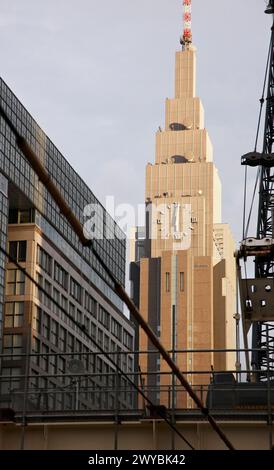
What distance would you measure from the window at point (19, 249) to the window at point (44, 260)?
6.98 feet

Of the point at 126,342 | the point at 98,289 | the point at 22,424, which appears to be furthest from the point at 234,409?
the point at 126,342

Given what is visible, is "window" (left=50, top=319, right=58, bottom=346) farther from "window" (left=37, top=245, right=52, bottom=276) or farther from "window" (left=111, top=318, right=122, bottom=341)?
"window" (left=111, top=318, right=122, bottom=341)

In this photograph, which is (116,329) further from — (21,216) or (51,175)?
(21,216)

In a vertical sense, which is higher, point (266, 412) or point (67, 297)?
point (67, 297)

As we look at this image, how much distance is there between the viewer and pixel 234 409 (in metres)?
36.6

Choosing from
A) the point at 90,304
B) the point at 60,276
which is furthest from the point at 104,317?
the point at 60,276

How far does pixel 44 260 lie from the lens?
150250 mm

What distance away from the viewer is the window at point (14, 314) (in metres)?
145

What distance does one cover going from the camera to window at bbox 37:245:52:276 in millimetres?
148375

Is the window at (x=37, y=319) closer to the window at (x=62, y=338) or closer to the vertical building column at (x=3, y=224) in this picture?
the vertical building column at (x=3, y=224)

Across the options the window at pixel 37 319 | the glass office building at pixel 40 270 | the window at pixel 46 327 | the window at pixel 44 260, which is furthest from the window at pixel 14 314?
the window at pixel 44 260
